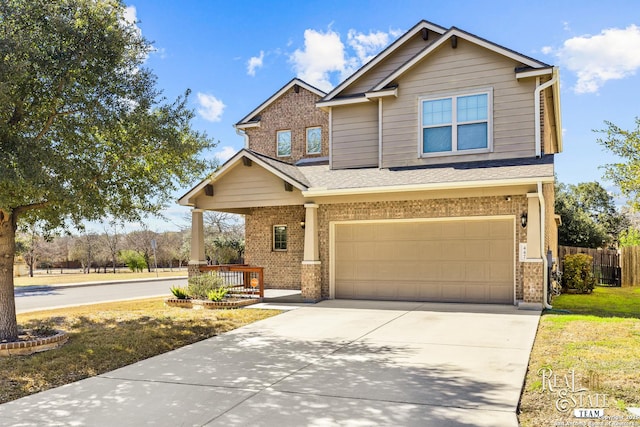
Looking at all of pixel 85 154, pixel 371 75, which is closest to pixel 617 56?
pixel 371 75

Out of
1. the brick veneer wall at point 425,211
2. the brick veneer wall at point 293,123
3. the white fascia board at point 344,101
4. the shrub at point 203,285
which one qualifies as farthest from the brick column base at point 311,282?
the brick veneer wall at point 293,123

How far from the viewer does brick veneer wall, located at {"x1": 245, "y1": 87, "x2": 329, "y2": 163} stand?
778 inches

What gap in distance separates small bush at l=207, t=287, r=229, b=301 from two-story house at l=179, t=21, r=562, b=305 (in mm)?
1942

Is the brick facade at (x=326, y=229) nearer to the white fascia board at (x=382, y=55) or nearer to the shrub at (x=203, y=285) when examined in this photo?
the shrub at (x=203, y=285)

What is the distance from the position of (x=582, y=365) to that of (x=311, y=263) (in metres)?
8.47

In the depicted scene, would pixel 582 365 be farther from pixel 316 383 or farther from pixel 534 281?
pixel 534 281

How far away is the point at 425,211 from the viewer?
1377cm

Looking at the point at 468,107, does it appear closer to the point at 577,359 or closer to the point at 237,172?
the point at 237,172

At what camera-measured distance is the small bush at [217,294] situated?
1371 centimetres

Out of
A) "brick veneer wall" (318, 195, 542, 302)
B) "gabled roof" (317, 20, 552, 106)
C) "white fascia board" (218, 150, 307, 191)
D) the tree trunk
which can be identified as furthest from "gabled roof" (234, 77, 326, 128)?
the tree trunk

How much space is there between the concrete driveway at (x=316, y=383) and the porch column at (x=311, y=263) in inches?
159

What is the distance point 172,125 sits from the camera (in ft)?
31.8

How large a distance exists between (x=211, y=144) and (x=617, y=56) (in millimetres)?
44252

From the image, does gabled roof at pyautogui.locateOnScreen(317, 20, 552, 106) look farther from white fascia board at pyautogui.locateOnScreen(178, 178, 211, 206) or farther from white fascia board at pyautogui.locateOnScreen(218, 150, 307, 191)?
white fascia board at pyautogui.locateOnScreen(178, 178, 211, 206)
